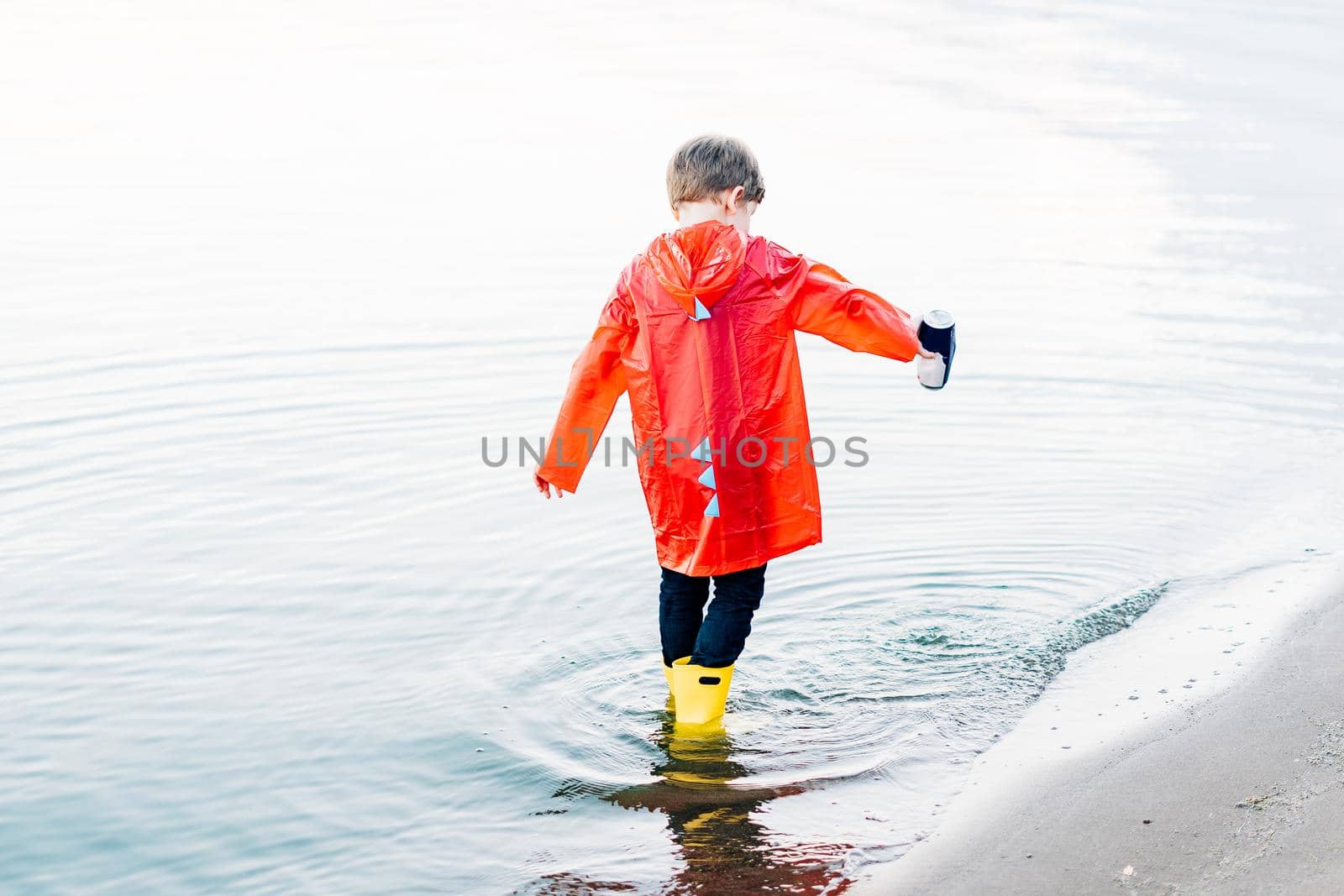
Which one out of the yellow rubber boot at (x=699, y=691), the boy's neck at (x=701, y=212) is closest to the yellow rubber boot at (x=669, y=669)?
the yellow rubber boot at (x=699, y=691)

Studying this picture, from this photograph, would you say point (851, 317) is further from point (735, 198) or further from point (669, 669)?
point (669, 669)

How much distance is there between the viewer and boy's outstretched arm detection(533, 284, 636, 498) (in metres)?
4.20

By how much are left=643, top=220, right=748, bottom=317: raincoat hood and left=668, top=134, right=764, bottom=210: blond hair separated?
0.11 metres

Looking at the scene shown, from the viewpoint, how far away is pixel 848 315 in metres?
4.04

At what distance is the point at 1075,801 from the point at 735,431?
1.31m

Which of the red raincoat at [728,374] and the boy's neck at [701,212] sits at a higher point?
the boy's neck at [701,212]

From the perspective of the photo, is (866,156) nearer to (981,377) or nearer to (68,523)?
(981,377)

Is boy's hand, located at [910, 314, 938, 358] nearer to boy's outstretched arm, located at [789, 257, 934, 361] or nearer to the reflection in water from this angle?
boy's outstretched arm, located at [789, 257, 934, 361]

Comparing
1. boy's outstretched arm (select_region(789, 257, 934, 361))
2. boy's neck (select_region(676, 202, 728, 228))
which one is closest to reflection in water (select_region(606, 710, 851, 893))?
boy's outstretched arm (select_region(789, 257, 934, 361))

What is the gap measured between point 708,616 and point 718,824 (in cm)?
70

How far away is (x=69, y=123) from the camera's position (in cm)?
1395

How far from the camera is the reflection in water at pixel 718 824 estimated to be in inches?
134

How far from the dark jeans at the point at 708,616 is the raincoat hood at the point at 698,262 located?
800 millimetres

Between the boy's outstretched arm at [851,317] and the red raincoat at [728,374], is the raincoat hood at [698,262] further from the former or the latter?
the boy's outstretched arm at [851,317]
